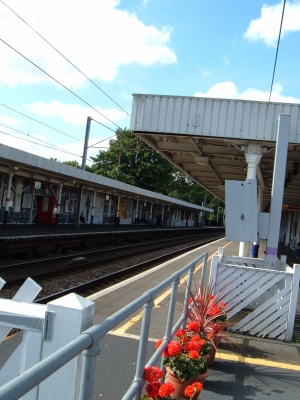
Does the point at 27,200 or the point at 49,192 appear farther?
the point at 49,192

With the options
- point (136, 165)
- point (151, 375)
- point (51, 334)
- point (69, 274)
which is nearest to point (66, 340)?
point (51, 334)

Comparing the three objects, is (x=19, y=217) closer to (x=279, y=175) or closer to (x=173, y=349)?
(x=279, y=175)

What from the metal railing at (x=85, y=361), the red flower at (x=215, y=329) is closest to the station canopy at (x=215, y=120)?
the red flower at (x=215, y=329)

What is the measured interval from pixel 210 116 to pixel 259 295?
3506mm

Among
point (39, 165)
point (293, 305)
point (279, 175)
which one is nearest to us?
point (293, 305)

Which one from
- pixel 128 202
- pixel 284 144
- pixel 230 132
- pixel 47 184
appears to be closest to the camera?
pixel 284 144

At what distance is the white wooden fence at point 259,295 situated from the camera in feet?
19.5

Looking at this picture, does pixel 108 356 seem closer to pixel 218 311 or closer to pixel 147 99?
pixel 218 311

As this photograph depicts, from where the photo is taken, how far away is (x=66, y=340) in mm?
1931

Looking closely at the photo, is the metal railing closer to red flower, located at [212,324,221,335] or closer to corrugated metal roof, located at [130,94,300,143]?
red flower, located at [212,324,221,335]

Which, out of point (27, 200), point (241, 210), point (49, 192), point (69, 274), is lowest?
point (69, 274)

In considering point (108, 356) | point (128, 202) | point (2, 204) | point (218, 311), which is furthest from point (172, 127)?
point (128, 202)

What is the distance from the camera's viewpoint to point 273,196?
6832 mm

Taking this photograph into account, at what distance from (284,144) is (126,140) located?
50.9 metres
